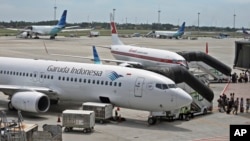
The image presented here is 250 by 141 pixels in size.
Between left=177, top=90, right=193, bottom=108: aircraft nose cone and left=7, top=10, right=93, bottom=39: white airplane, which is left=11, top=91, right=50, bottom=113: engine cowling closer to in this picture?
left=177, top=90, right=193, bottom=108: aircraft nose cone

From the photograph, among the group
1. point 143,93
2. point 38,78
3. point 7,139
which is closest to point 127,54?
point 38,78

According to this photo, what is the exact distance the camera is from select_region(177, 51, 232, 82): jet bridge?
163 feet

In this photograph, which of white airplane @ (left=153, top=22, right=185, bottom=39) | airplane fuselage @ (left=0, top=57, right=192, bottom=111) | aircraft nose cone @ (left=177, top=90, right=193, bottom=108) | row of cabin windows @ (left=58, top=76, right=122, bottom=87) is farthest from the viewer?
white airplane @ (left=153, top=22, right=185, bottom=39)

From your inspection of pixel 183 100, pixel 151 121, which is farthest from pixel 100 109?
pixel 183 100

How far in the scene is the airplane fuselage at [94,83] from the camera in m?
27.7

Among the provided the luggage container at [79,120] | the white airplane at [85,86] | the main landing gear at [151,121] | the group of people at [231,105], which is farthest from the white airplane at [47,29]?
the luggage container at [79,120]

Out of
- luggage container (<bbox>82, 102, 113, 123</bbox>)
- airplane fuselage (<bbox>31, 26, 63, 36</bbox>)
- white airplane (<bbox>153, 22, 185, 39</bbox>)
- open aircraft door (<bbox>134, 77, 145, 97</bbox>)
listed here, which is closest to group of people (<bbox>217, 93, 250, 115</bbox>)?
open aircraft door (<bbox>134, 77, 145, 97</bbox>)

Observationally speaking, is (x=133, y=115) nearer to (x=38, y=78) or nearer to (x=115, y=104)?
(x=115, y=104)

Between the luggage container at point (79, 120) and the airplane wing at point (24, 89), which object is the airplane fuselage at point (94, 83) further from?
the luggage container at point (79, 120)

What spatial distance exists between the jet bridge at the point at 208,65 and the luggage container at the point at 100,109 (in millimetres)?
23260

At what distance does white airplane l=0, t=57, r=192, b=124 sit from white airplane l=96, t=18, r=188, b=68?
59.7 ft

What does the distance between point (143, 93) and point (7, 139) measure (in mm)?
10728

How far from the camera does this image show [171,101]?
89.6ft

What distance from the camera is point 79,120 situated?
25781mm
